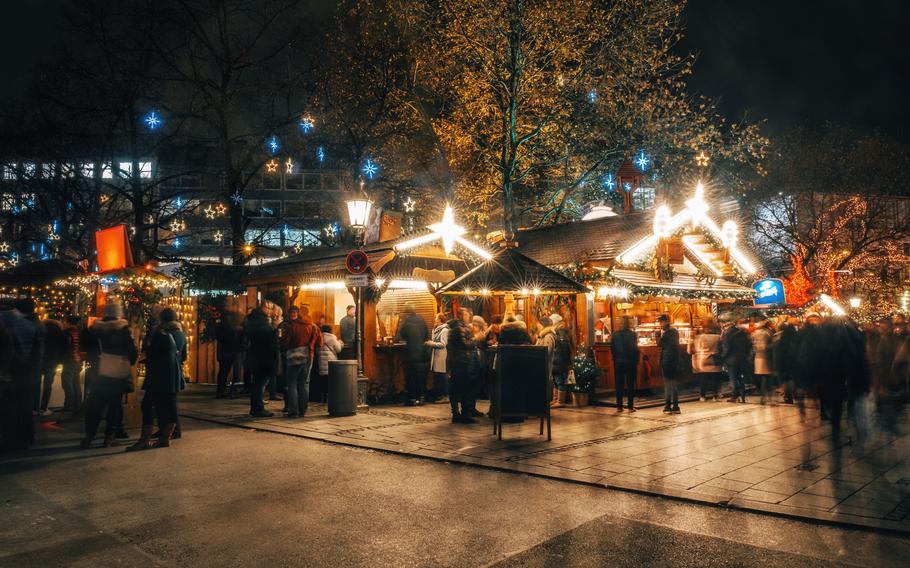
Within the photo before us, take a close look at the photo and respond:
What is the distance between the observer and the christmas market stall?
14.9m

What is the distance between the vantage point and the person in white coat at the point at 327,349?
13.1m

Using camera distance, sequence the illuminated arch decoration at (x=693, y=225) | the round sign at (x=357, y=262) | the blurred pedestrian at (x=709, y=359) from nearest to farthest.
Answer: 1. the round sign at (x=357, y=262)
2. the blurred pedestrian at (x=709, y=359)
3. the illuminated arch decoration at (x=693, y=225)

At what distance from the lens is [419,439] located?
9.12 m

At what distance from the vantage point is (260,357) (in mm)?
11430

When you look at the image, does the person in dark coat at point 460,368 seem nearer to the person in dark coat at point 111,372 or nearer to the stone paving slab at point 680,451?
the stone paving slab at point 680,451

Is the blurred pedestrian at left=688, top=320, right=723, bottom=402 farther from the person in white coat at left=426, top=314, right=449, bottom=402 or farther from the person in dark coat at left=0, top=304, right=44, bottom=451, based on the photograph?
the person in dark coat at left=0, top=304, right=44, bottom=451

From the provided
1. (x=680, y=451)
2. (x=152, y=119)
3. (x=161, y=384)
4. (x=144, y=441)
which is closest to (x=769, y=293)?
(x=680, y=451)

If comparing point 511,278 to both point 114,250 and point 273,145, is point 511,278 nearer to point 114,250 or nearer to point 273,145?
point 114,250

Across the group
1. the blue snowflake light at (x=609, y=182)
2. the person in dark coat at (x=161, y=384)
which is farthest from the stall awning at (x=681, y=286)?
the person in dark coat at (x=161, y=384)

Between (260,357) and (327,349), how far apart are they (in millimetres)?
1915

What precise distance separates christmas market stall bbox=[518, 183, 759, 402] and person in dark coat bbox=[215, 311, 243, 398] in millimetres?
7760

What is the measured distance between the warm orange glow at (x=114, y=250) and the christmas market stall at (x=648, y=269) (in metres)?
9.00

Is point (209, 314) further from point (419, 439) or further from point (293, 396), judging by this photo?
point (419, 439)

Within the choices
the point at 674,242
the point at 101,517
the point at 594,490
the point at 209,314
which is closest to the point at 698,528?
the point at 594,490
